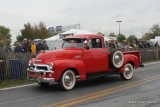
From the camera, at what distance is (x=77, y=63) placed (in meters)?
7.95

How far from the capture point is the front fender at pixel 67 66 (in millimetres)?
7414

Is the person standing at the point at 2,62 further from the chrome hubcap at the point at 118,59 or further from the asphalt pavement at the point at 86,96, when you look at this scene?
the chrome hubcap at the point at 118,59

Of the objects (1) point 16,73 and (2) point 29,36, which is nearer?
(1) point 16,73

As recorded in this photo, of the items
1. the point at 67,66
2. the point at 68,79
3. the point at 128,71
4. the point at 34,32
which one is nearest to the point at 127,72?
the point at 128,71

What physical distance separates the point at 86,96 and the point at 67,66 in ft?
4.28

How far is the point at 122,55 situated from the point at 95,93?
2.74 metres

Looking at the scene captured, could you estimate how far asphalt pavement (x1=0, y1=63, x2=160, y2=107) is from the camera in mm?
6086

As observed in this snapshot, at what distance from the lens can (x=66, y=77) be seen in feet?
25.5

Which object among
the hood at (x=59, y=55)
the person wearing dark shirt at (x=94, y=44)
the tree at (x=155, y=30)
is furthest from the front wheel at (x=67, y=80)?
the tree at (x=155, y=30)

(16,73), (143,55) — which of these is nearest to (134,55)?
(16,73)

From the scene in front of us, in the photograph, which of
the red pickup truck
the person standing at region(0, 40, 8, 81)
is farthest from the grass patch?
the red pickup truck

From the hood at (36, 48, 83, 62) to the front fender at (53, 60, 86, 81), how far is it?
0.82 ft

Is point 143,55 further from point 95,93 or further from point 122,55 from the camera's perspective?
point 95,93

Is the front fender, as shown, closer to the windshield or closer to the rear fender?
the windshield
